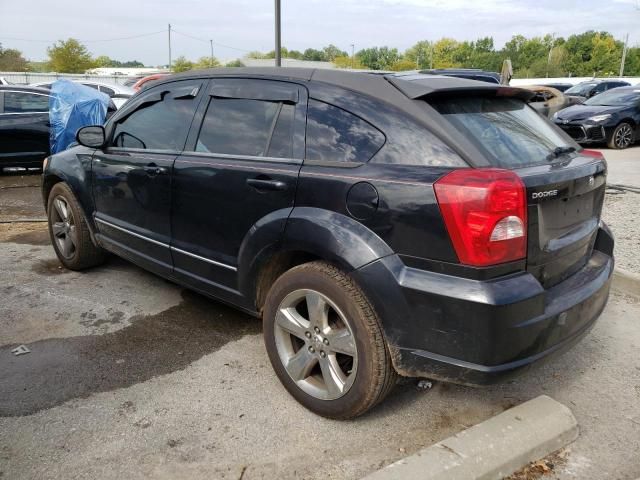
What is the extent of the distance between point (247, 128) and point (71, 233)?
2.45m

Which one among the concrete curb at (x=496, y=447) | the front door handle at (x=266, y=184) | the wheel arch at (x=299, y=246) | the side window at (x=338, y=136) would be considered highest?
the side window at (x=338, y=136)

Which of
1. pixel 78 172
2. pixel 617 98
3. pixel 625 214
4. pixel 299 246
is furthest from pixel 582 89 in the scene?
pixel 299 246

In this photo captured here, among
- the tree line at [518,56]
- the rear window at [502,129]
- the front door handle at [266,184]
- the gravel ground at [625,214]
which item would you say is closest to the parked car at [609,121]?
the gravel ground at [625,214]

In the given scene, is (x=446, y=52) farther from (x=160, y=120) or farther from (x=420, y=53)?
(x=160, y=120)

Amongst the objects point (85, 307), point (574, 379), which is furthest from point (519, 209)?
point (85, 307)

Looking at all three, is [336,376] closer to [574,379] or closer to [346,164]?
[346,164]

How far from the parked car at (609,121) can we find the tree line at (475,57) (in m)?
52.9

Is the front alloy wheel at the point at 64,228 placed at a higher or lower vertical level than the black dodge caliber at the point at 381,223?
lower

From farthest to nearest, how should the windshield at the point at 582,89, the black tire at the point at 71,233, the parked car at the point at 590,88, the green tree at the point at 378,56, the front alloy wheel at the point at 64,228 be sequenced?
the green tree at the point at 378,56
the windshield at the point at 582,89
the parked car at the point at 590,88
the front alloy wheel at the point at 64,228
the black tire at the point at 71,233

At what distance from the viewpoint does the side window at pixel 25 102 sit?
9438 mm

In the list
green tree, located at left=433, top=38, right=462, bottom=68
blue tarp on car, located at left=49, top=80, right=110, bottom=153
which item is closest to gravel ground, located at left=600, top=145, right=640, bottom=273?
blue tarp on car, located at left=49, top=80, right=110, bottom=153

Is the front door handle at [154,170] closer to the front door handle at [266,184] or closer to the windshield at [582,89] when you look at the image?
the front door handle at [266,184]

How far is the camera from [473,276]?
2219 mm

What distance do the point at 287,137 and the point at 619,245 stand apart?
392cm
